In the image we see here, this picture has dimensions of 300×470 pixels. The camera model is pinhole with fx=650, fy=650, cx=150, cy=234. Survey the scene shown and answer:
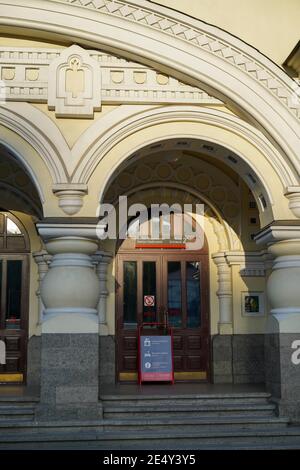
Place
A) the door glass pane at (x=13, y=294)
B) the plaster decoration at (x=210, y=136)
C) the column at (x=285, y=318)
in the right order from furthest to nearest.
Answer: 1. the door glass pane at (x=13, y=294)
2. the plaster decoration at (x=210, y=136)
3. the column at (x=285, y=318)

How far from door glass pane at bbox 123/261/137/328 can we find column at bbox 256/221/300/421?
3.03m

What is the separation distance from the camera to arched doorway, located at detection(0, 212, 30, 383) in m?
11.0

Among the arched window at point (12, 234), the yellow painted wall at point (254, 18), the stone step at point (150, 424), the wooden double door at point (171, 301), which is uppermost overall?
the yellow painted wall at point (254, 18)

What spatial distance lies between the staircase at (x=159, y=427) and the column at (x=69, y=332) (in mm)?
208

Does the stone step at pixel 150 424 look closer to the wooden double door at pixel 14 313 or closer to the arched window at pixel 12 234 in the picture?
the wooden double door at pixel 14 313

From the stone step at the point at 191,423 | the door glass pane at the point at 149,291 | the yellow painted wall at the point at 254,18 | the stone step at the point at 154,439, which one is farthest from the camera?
the door glass pane at the point at 149,291

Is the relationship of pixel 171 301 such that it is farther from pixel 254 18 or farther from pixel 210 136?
pixel 254 18

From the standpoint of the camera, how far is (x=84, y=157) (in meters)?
8.74

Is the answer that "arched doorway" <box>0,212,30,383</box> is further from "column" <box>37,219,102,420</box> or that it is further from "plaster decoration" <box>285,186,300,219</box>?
"plaster decoration" <box>285,186,300,219</box>

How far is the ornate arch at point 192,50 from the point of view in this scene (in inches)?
347

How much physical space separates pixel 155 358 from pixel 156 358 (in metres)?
0.02

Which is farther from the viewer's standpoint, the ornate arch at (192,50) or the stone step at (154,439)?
the ornate arch at (192,50)

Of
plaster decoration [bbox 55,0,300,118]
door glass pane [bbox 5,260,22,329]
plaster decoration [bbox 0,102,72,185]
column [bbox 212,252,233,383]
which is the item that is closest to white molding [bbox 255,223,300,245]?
plaster decoration [bbox 55,0,300,118]
